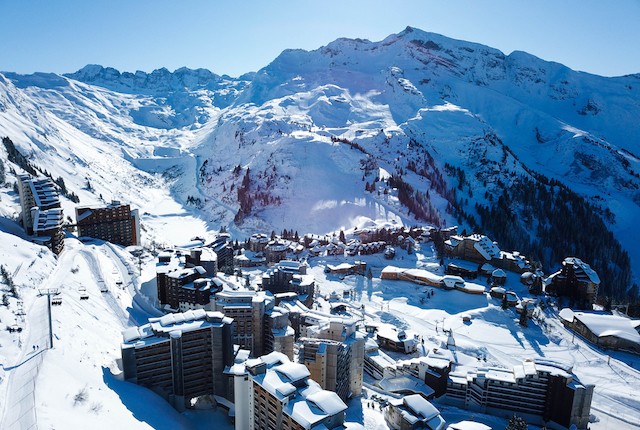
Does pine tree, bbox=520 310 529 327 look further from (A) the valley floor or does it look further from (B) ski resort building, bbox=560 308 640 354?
(B) ski resort building, bbox=560 308 640 354

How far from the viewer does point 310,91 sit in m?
177

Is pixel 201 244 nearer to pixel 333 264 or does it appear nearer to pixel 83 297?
pixel 333 264

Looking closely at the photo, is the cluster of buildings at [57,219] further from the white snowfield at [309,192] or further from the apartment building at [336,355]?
the apartment building at [336,355]

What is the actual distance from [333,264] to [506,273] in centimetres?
2946

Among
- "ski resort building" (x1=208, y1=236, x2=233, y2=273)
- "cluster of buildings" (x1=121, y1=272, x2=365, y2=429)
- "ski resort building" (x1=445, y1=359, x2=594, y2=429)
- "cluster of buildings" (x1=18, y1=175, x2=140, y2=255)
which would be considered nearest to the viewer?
"cluster of buildings" (x1=121, y1=272, x2=365, y2=429)

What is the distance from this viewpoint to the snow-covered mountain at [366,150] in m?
106

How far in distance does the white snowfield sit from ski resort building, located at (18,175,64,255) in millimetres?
1890

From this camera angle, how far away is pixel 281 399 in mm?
23750

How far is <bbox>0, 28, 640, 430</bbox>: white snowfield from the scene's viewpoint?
28000 millimetres

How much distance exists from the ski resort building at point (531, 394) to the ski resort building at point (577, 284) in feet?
89.3

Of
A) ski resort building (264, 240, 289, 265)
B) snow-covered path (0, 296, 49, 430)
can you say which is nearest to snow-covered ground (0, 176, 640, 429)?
snow-covered path (0, 296, 49, 430)

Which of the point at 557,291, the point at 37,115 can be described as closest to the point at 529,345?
the point at 557,291

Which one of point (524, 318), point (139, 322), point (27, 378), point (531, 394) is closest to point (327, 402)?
point (27, 378)

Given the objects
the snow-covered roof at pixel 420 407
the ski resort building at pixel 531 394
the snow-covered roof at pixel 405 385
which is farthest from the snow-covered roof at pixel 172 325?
the ski resort building at pixel 531 394
